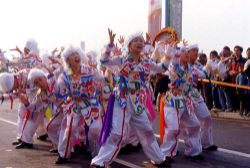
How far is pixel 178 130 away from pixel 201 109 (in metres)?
0.82

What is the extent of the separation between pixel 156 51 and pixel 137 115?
1.40 m

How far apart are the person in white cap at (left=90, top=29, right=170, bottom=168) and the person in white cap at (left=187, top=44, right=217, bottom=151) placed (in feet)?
4.09

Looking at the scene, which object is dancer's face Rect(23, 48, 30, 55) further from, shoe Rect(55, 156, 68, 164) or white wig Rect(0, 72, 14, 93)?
shoe Rect(55, 156, 68, 164)

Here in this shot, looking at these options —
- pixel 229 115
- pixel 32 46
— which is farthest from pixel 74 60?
pixel 229 115

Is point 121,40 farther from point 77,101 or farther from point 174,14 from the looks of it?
point 174,14

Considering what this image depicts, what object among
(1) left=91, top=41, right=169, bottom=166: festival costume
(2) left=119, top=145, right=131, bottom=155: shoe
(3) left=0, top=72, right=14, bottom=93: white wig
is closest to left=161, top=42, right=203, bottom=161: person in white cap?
(1) left=91, top=41, right=169, bottom=166: festival costume

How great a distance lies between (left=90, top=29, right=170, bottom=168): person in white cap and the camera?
22.5ft

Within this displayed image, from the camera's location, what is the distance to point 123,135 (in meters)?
6.93

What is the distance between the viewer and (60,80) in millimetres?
7719

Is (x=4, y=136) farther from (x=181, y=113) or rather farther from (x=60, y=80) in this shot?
(x=181, y=113)

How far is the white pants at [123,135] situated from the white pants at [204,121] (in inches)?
60.9

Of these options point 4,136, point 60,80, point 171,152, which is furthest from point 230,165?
point 4,136

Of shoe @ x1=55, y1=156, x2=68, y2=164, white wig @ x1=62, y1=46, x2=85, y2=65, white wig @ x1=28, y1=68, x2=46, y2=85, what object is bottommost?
shoe @ x1=55, y1=156, x2=68, y2=164

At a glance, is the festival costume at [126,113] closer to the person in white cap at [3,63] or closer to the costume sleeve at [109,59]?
the costume sleeve at [109,59]
